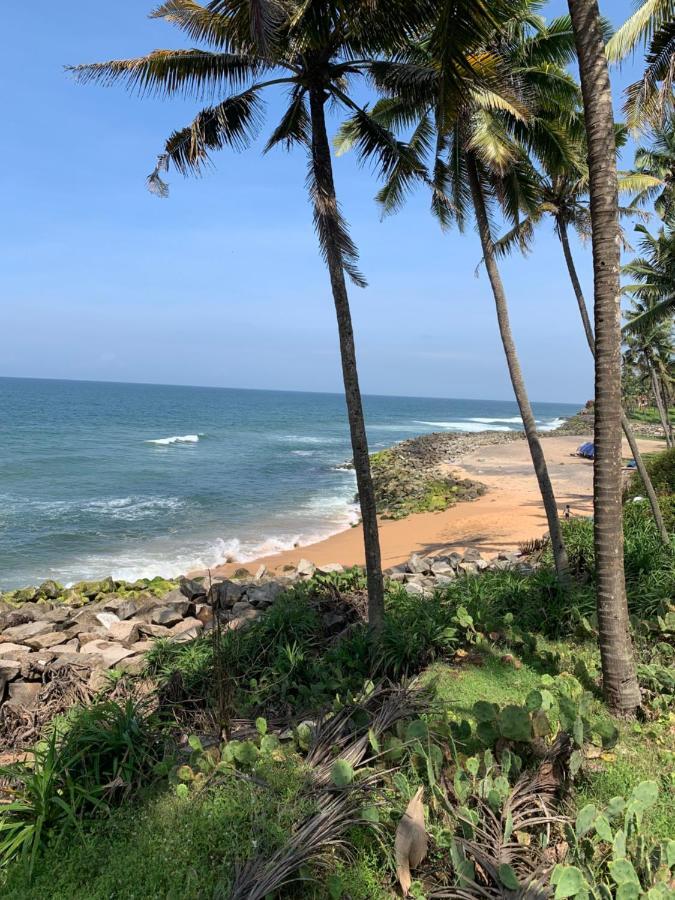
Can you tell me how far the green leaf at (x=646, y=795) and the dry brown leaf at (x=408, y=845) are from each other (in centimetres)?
132

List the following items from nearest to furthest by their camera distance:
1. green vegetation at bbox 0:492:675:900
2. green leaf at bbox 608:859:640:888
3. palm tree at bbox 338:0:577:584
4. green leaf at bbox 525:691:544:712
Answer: green leaf at bbox 608:859:640:888 < green vegetation at bbox 0:492:675:900 < green leaf at bbox 525:691:544:712 < palm tree at bbox 338:0:577:584

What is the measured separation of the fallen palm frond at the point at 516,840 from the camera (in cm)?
308

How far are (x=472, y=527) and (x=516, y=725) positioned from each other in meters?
13.8

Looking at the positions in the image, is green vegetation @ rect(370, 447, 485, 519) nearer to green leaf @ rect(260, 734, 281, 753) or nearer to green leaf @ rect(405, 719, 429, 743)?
green leaf @ rect(260, 734, 281, 753)

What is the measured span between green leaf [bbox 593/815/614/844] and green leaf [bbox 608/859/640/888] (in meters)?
0.23

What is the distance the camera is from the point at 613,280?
4.64 m

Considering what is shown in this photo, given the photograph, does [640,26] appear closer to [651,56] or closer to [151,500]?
[651,56]

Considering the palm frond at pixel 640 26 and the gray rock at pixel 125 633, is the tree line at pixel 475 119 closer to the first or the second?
the palm frond at pixel 640 26

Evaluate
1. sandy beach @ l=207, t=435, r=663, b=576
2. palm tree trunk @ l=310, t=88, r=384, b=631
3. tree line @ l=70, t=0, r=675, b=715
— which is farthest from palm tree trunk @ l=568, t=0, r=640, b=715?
sandy beach @ l=207, t=435, r=663, b=576

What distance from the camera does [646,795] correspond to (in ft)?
11.3

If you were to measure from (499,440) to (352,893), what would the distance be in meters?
51.2

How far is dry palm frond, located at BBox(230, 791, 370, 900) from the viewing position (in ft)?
10.5

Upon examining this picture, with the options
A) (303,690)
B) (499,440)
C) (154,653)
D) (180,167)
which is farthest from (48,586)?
(499,440)

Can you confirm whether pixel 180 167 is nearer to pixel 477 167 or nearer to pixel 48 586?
pixel 477 167
